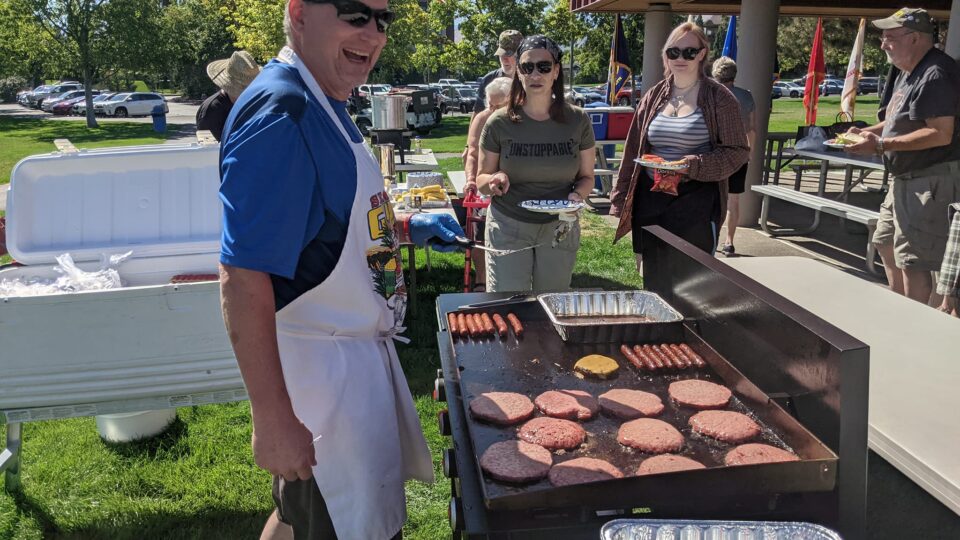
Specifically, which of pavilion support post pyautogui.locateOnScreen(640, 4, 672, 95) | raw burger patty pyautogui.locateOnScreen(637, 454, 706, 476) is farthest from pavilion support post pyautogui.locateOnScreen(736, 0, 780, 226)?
raw burger patty pyautogui.locateOnScreen(637, 454, 706, 476)

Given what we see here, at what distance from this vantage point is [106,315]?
2633 millimetres

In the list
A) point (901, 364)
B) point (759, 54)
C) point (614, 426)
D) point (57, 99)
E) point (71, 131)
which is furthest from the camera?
point (57, 99)

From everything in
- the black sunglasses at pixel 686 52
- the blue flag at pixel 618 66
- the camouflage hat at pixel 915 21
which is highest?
the blue flag at pixel 618 66

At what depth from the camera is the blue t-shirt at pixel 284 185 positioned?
5.02 ft

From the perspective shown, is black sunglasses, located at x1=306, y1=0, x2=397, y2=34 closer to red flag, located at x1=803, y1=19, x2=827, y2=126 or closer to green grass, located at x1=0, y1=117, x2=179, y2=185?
red flag, located at x1=803, y1=19, x2=827, y2=126

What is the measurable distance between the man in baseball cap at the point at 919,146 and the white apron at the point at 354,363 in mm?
3746

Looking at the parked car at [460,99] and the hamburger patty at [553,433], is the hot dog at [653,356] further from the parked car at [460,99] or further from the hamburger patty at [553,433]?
the parked car at [460,99]

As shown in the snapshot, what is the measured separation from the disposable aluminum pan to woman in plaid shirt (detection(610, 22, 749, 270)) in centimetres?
115

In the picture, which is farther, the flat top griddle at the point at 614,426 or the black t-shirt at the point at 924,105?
the black t-shirt at the point at 924,105

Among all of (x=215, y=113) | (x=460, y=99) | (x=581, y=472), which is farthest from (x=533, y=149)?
(x=460, y=99)

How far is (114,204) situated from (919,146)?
15.3 ft

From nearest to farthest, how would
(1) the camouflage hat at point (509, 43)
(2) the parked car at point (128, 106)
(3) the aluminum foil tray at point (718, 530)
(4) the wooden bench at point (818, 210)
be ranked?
Answer: 1. (3) the aluminum foil tray at point (718, 530)
2. (4) the wooden bench at point (818, 210)
3. (1) the camouflage hat at point (509, 43)
4. (2) the parked car at point (128, 106)

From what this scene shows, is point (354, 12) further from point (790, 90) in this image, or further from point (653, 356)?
point (790, 90)

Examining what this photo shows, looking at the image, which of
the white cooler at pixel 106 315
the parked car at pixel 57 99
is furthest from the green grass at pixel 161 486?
the parked car at pixel 57 99
